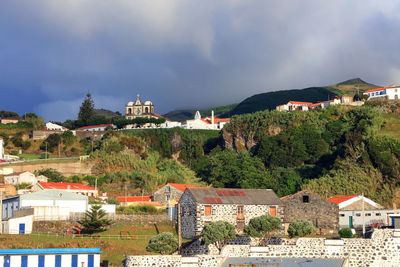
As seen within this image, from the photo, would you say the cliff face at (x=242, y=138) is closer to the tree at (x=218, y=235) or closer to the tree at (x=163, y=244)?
the tree at (x=218, y=235)

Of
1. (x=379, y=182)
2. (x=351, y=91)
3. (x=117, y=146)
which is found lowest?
(x=379, y=182)

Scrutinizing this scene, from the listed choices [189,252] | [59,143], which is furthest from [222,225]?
[59,143]

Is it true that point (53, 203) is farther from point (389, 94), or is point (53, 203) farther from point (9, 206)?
point (389, 94)

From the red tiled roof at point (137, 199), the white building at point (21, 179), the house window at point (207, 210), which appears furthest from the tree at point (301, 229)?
the white building at point (21, 179)

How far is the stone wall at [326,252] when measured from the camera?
2277 cm

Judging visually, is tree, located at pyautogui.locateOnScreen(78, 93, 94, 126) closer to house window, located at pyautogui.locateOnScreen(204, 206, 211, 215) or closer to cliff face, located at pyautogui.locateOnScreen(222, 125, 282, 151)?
cliff face, located at pyautogui.locateOnScreen(222, 125, 282, 151)

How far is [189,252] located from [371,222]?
1827cm

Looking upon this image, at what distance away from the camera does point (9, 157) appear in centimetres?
8156

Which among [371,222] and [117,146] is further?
[117,146]

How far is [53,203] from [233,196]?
1448 centimetres

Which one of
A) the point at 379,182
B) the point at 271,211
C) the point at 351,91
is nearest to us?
the point at 271,211

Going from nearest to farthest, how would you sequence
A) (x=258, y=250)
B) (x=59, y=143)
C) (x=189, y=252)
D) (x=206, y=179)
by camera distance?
(x=258, y=250)
(x=189, y=252)
(x=206, y=179)
(x=59, y=143)

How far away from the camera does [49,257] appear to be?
26406 mm

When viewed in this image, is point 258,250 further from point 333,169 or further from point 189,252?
point 333,169
